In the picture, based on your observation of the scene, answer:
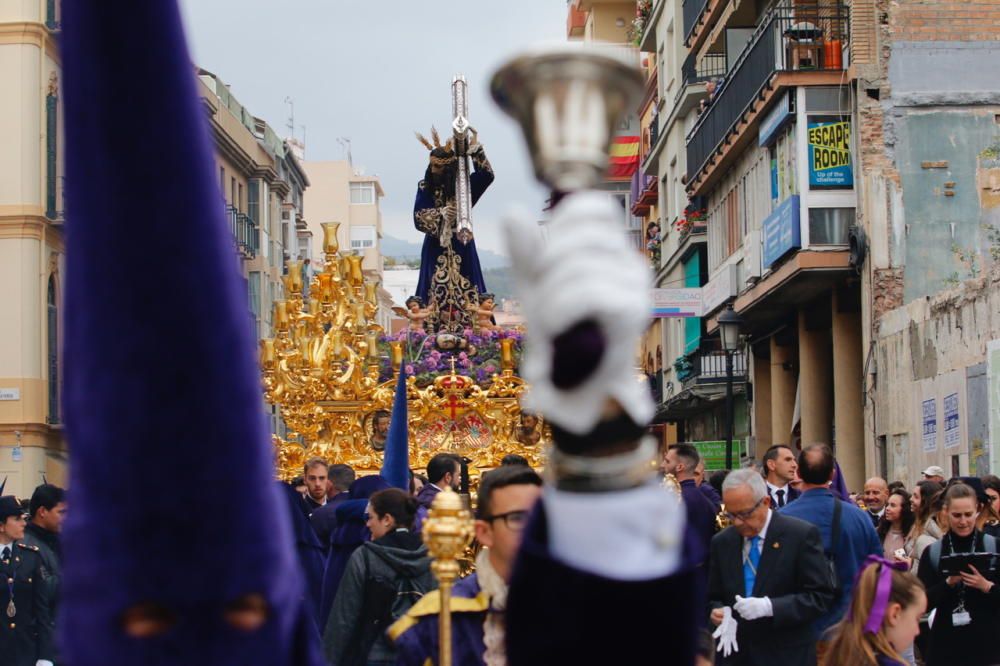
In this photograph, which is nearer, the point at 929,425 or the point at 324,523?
the point at 324,523

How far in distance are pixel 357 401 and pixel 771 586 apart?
576 cm

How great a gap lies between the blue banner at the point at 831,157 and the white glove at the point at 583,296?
26625 mm

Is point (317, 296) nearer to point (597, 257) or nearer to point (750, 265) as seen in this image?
point (597, 257)

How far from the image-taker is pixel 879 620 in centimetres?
648

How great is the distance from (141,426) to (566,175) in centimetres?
57

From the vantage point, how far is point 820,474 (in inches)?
375

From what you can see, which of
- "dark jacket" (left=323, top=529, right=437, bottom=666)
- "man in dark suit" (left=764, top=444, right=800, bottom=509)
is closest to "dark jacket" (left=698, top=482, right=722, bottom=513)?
"man in dark suit" (left=764, top=444, right=800, bottom=509)

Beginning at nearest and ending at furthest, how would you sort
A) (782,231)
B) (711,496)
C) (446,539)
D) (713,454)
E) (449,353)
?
(446,539) → (711,496) → (449,353) → (782,231) → (713,454)

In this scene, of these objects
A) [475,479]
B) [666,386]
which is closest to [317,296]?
[475,479]

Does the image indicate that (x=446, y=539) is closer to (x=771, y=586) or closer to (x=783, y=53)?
(x=771, y=586)

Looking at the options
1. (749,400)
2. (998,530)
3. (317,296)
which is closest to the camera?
(998,530)

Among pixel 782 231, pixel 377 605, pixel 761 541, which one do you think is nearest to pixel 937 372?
pixel 782 231

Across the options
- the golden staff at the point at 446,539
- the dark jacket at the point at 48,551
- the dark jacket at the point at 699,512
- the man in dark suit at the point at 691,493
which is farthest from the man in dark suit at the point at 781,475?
the golden staff at the point at 446,539

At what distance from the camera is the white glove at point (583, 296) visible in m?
1.94
